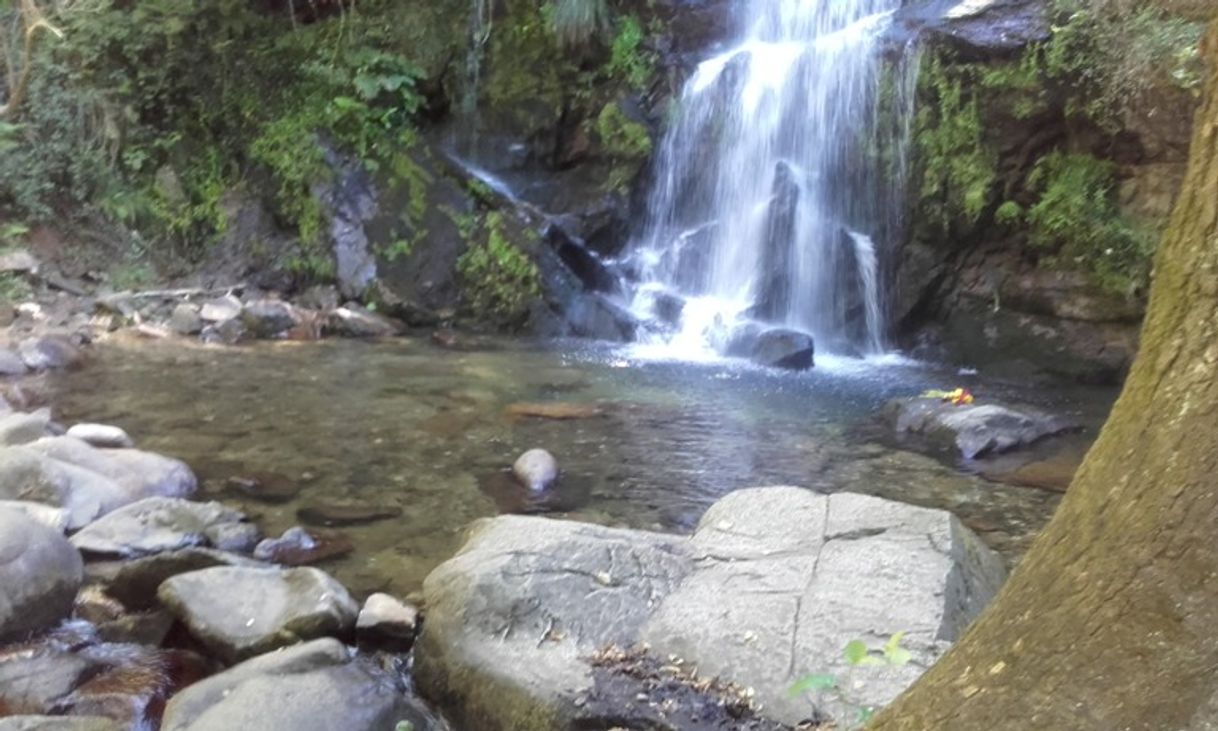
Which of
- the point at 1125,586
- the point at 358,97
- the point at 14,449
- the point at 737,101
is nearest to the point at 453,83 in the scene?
the point at 358,97

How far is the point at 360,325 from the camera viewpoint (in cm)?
1167

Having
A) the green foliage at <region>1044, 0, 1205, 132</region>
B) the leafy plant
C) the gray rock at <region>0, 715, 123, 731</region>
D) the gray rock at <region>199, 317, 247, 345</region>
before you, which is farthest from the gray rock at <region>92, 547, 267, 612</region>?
the green foliage at <region>1044, 0, 1205, 132</region>

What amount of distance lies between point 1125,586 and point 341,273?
12.0 m

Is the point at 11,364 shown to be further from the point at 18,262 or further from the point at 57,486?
the point at 57,486

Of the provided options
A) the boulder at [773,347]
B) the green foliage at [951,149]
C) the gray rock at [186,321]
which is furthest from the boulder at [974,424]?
the gray rock at [186,321]

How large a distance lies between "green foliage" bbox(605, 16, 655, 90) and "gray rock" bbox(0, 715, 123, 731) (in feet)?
39.0

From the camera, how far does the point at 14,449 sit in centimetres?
542

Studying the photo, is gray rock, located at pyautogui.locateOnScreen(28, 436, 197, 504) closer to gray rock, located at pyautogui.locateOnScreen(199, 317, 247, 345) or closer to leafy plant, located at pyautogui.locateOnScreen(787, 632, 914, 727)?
leafy plant, located at pyautogui.locateOnScreen(787, 632, 914, 727)

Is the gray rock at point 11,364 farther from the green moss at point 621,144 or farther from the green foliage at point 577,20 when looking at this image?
the green foliage at point 577,20

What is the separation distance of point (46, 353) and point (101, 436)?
3333mm

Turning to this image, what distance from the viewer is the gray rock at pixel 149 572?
451cm

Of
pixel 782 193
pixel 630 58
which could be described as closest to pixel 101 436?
pixel 782 193

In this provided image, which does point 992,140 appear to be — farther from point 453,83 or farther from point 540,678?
point 540,678

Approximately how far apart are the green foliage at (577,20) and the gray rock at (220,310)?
18.8 feet
